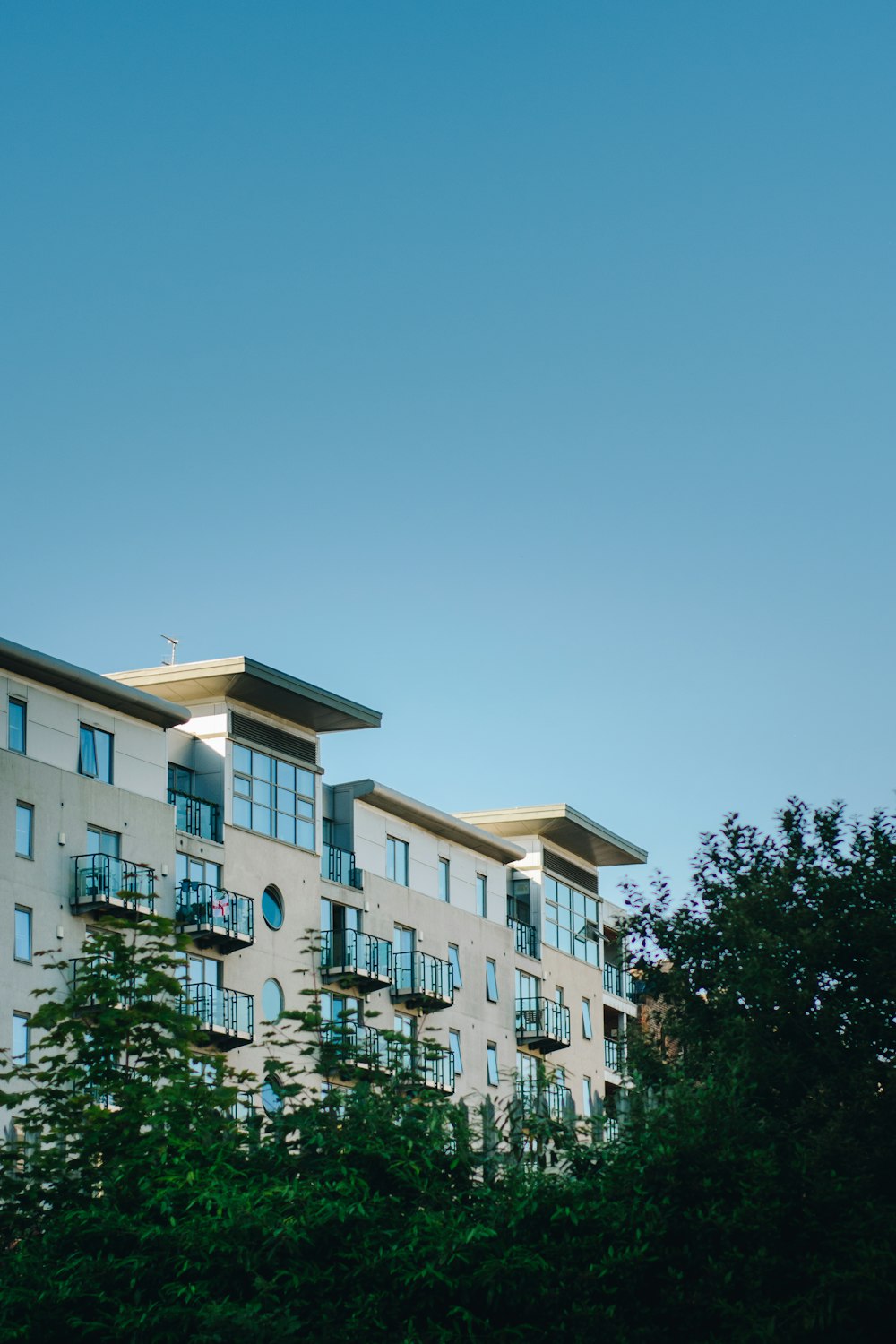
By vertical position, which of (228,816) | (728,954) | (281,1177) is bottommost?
(281,1177)

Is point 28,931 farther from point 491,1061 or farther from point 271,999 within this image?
point 491,1061

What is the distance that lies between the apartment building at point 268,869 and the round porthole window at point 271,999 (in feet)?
0.22

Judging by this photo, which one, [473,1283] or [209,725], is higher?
[209,725]

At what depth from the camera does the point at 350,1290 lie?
60.7ft

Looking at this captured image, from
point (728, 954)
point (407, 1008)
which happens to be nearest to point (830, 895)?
point (728, 954)

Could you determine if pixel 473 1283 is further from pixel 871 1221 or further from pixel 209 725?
pixel 209 725

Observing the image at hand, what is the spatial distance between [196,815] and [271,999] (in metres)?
4.99

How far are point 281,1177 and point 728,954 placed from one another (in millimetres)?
7563

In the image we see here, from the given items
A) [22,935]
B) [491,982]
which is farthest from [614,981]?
[22,935]

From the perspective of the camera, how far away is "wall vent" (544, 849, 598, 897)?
220ft

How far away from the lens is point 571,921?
6850 cm

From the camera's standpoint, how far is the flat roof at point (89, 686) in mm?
43219

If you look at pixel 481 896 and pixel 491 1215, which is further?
pixel 481 896

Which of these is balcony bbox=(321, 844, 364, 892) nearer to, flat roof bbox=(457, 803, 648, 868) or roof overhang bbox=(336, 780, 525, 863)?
roof overhang bbox=(336, 780, 525, 863)
